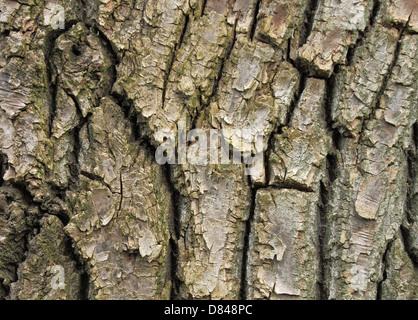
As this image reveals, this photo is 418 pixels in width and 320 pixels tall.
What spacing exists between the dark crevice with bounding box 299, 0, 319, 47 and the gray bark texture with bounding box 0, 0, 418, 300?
0.06 feet

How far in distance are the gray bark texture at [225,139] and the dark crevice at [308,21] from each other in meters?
0.02

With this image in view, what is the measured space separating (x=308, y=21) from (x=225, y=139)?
550mm

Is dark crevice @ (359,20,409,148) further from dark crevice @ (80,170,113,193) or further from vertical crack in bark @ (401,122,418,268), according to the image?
dark crevice @ (80,170,113,193)

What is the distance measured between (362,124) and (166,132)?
727 mm

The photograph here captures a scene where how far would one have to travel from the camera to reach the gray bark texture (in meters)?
1.52

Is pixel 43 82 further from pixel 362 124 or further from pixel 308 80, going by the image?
pixel 362 124

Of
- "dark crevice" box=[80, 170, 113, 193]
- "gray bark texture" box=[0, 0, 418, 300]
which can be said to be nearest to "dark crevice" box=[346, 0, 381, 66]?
"gray bark texture" box=[0, 0, 418, 300]

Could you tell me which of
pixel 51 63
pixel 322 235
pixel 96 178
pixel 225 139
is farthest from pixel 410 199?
pixel 51 63

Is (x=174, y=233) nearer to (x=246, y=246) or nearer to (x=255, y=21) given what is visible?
(x=246, y=246)

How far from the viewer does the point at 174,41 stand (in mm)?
1546

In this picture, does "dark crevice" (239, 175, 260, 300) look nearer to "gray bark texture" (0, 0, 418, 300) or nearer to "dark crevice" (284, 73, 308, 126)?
"gray bark texture" (0, 0, 418, 300)

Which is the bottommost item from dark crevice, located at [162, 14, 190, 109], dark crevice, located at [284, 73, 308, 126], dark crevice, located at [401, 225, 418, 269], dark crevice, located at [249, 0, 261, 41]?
dark crevice, located at [401, 225, 418, 269]

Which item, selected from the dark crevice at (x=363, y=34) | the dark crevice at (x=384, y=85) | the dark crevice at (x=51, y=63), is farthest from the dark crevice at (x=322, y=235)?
the dark crevice at (x=51, y=63)

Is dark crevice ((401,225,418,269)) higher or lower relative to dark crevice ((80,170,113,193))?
lower
